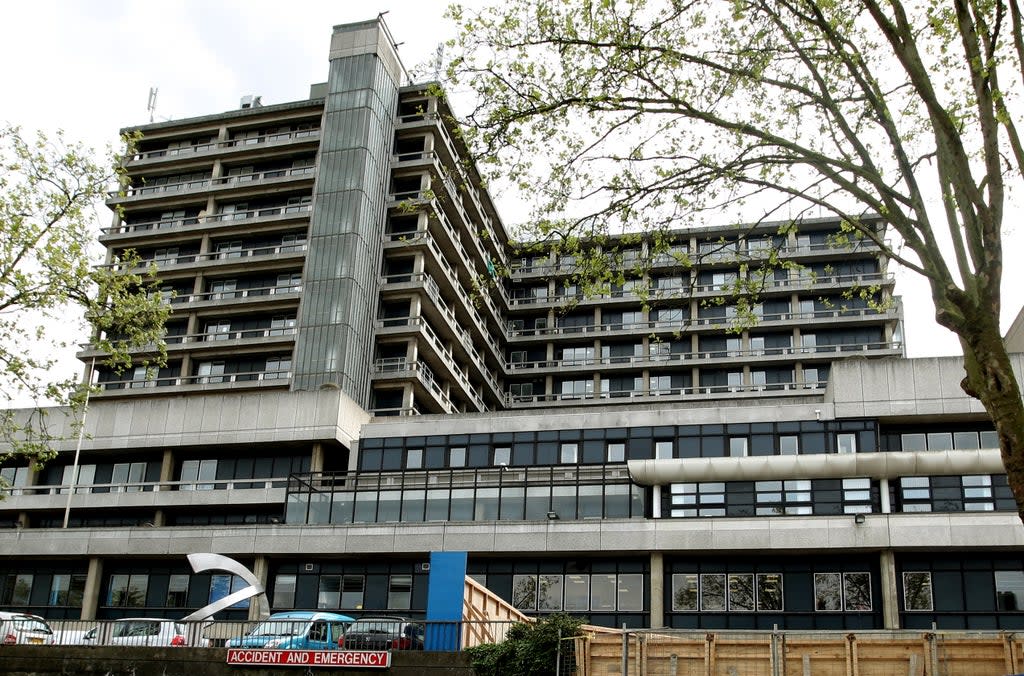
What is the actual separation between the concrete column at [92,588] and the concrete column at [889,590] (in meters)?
33.3

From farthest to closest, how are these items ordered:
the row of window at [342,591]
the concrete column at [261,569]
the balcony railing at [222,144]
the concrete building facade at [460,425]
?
1. the balcony railing at [222,144]
2. the concrete column at [261,569]
3. the row of window at [342,591]
4. the concrete building facade at [460,425]

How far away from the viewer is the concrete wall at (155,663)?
82.9ft

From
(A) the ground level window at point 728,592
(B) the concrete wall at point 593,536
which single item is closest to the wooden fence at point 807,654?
(B) the concrete wall at point 593,536

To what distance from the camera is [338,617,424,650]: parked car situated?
26281mm

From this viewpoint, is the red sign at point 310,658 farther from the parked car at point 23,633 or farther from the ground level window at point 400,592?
the ground level window at point 400,592

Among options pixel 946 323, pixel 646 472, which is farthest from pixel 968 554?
pixel 946 323

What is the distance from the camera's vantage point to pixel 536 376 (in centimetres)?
8144

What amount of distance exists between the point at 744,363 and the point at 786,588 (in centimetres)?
3895

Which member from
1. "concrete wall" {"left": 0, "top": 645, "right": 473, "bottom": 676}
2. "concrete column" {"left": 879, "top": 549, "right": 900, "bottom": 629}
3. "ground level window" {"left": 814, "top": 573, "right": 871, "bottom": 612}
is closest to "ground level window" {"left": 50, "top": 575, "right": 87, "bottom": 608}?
"concrete wall" {"left": 0, "top": 645, "right": 473, "bottom": 676}

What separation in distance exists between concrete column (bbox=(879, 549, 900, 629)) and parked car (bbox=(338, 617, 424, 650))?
18.5 metres

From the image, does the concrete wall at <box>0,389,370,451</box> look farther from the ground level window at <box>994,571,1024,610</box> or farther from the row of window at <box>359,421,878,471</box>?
the ground level window at <box>994,571,1024,610</box>

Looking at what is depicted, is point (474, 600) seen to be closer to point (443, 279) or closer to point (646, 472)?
point (646, 472)

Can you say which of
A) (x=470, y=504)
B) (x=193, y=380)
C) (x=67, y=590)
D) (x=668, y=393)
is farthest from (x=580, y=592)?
(x=668, y=393)

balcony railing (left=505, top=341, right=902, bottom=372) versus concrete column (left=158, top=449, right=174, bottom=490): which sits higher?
balcony railing (left=505, top=341, right=902, bottom=372)
